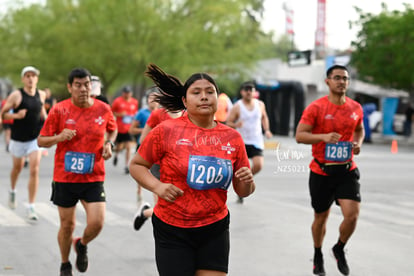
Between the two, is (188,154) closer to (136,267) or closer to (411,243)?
(136,267)

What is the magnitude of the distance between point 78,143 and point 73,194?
448mm

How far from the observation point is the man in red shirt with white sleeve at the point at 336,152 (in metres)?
6.92

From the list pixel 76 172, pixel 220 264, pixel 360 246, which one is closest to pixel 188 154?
pixel 220 264

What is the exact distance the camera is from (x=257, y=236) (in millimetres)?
8938

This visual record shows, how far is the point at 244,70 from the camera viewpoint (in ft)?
129

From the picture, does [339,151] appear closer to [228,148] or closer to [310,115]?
[310,115]

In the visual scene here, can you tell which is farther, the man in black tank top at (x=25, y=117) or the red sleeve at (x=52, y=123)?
the man in black tank top at (x=25, y=117)

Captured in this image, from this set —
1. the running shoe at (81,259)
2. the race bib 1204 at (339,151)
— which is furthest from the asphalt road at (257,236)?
the race bib 1204 at (339,151)

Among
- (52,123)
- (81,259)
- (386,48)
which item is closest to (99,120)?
(52,123)

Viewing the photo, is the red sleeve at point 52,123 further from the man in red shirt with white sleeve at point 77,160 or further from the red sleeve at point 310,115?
the red sleeve at point 310,115

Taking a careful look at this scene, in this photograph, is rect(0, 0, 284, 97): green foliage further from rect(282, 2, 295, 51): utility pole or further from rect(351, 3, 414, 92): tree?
rect(282, 2, 295, 51): utility pole

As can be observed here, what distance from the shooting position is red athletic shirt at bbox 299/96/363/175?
6.95 m

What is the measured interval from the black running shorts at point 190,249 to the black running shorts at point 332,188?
274cm

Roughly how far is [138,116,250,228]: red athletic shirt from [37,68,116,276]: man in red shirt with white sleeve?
7.68 ft
